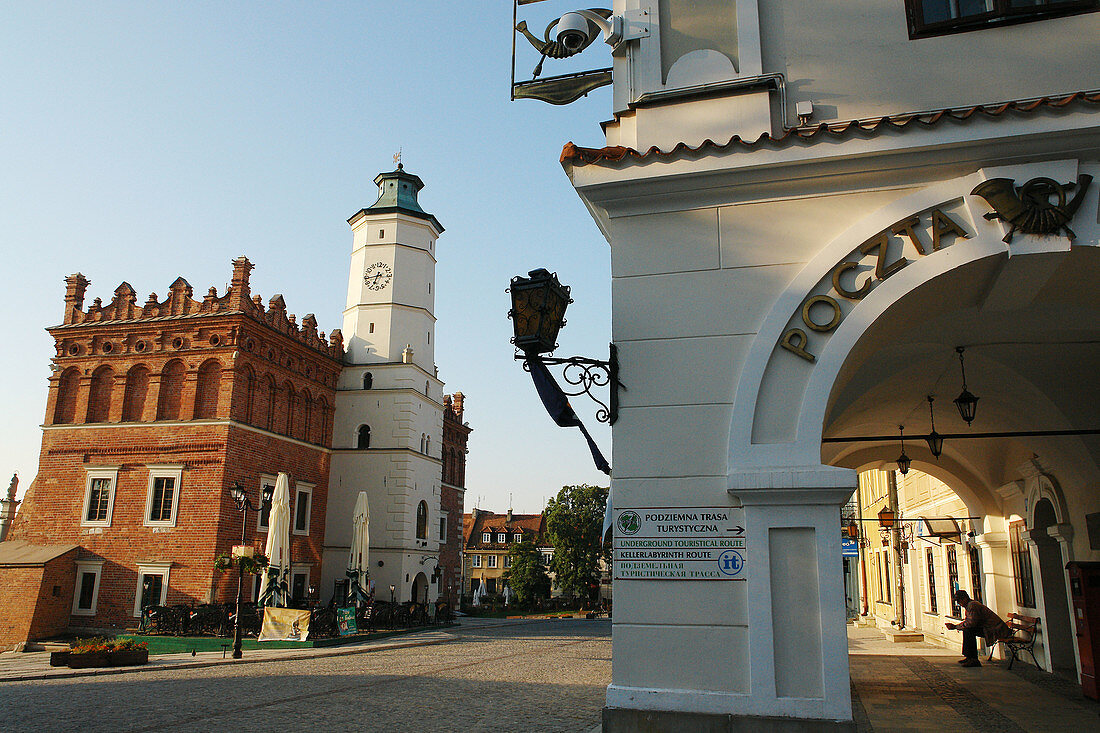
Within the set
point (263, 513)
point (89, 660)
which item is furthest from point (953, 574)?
point (263, 513)

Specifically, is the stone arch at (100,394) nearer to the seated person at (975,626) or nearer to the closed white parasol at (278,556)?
the closed white parasol at (278,556)

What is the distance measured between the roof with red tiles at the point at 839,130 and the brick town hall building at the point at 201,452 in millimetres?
22142

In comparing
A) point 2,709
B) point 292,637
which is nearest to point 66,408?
point 292,637

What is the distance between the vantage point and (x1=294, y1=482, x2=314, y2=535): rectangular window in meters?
28.7

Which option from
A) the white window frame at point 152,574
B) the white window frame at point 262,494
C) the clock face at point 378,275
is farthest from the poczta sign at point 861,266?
the clock face at point 378,275

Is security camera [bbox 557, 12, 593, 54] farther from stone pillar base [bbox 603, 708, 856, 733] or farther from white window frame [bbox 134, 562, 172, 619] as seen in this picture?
white window frame [bbox 134, 562, 172, 619]

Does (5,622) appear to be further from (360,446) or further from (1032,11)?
Result: (1032,11)

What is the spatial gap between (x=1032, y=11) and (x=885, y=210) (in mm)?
2076

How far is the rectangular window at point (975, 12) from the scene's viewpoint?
580 centimetres

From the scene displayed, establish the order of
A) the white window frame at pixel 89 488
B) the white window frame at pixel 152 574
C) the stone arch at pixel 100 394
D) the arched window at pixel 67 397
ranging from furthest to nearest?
the arched window at pixel 67 397
the stone arch at pixel 100 394
the white window frame at pixel 89 488
the white window frame at pixel 152 574

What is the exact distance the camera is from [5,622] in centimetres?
2316

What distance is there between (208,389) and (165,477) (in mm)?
3126

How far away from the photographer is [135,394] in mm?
26750

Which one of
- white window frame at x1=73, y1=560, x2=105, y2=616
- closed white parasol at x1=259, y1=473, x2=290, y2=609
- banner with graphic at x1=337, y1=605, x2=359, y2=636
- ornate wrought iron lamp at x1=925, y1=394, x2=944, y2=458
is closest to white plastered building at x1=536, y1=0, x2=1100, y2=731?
ornate wrought iron lamp at x1=925, y1=394, x2=944, y2=458
